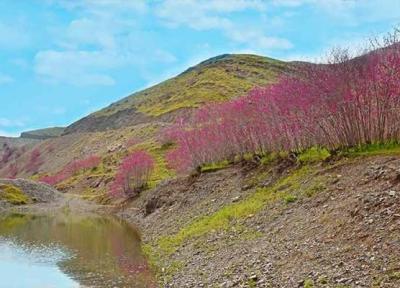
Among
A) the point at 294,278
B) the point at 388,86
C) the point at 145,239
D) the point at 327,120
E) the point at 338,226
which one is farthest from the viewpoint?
the point at 145,239

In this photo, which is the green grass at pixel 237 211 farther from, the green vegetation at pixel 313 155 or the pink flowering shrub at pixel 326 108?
the pink flowering shrub at pixel 326 108

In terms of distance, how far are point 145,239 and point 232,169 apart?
53.1 feet

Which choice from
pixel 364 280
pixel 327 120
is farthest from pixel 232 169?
pixel 364 280

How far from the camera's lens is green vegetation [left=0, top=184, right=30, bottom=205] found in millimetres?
158625

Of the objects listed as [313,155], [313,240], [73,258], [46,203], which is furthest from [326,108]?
[46,203]

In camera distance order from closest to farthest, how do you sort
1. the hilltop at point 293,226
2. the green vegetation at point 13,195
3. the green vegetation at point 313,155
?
1. the hilltop at point 293,226
2. the green vegetation at point 313,155
3. the green vegetation at point 13,195

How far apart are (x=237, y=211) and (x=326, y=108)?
12415 millimetres

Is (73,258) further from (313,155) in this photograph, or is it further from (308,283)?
(308,283)

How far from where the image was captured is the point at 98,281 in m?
38.7

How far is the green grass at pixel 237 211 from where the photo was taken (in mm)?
44094

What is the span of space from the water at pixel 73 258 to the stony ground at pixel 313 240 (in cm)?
285

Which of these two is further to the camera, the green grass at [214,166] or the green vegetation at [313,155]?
the green grass at [214,166]

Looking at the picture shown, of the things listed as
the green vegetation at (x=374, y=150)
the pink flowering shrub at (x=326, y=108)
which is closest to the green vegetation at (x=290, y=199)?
the green vegetation at (x=374, y=150)

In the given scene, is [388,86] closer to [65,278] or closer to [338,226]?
[338,226]
